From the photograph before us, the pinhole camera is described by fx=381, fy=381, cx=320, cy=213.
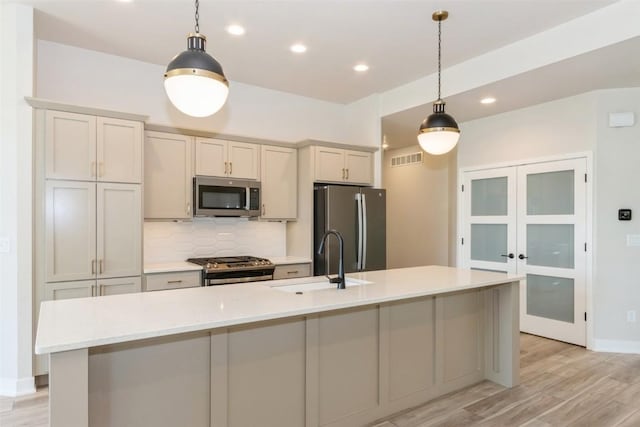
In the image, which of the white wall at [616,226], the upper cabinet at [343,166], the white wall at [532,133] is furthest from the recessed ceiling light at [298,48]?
the white wall at [616,226]

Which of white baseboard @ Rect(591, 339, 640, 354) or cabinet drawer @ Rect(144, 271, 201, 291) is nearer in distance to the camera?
cabinet drawer @ Rect(144, 271, 201, 291)

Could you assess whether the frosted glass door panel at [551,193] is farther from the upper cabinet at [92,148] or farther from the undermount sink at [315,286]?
the upper cabinet at [92,148]

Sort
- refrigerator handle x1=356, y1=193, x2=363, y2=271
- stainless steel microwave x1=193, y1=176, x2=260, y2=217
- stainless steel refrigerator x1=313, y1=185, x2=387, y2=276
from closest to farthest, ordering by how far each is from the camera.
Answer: stainless steel microwave x1=193, y1=176, x2=260, y2=217
stainless steel refrigerator x1=313, y1=185, x2=387, y2=276
refrigerator handle x1=356, y1=193, x2=363, y2=271

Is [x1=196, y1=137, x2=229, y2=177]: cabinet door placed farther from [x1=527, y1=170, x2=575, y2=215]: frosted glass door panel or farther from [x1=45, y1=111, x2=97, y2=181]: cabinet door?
[x1=527, y1=170, x2=575, y2=215]: frosted glass door panel

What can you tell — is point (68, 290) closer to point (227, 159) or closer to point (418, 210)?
point (227, 159)

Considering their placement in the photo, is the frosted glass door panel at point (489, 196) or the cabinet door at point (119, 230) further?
the frosted glass door panel at point (489, 196)

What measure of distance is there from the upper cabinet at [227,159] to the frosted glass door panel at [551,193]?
333cm

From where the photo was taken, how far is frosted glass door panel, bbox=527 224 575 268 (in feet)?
14.1

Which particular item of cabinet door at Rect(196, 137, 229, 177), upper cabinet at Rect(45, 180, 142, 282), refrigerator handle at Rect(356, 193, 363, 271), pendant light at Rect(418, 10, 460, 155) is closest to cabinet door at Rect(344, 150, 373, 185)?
refrigerator handle at Rect(356, 193, 363, 271)

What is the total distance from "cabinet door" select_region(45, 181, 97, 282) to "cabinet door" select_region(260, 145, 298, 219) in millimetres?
1824

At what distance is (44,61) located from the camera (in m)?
3.60

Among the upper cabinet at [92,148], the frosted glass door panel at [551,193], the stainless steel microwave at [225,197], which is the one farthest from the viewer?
the frosted glass door panel at [551,193]

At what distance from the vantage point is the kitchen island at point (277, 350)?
5.45ft

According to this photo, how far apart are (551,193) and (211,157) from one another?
3923 millimetres
